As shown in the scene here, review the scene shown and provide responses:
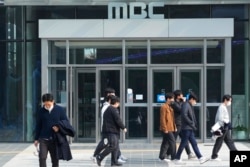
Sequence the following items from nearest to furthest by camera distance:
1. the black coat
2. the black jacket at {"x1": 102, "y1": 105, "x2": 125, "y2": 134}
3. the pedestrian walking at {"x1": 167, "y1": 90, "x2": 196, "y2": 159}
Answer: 1. the black coat
2. the black jacket at {"x1": 102, "y1": 105, "x2": 125, "y2": 134}
3. the pedestrian walking at {"x1": 167, "y1": 90, "x2": 196, "y2": 159}

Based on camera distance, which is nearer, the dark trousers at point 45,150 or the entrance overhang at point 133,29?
the dark trousers at point 45,150

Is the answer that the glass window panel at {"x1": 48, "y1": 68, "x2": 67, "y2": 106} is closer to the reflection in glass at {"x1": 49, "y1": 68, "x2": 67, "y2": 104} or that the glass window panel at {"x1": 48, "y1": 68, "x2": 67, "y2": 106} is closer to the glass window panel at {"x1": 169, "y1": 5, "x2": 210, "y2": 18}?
the reflection in glass at {"x1": 49, "y1": 68, "x2": 67, "y2": 104}

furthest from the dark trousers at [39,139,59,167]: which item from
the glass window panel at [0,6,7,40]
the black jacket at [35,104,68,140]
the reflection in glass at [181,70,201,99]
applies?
→ the glass window panel at [0,6,7,40]

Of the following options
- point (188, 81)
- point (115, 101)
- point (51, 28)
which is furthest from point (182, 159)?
point (51, 28)

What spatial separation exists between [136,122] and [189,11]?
162 inches

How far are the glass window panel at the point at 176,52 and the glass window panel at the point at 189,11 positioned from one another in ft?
3.63

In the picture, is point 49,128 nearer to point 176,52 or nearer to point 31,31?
point 176,52

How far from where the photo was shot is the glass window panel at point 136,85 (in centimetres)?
1888

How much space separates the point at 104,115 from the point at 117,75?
19.2 ft

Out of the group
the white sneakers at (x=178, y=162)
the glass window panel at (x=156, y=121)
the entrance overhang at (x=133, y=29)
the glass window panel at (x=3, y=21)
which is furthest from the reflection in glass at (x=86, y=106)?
the white sneakers at (x=178, y=162)

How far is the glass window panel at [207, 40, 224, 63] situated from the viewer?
62.0 feet

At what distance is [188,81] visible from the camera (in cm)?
1895

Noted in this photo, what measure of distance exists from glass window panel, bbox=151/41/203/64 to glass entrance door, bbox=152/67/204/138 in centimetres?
30

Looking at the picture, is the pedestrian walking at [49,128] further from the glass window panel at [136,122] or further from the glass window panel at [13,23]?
the glass window panel at [13,23]
